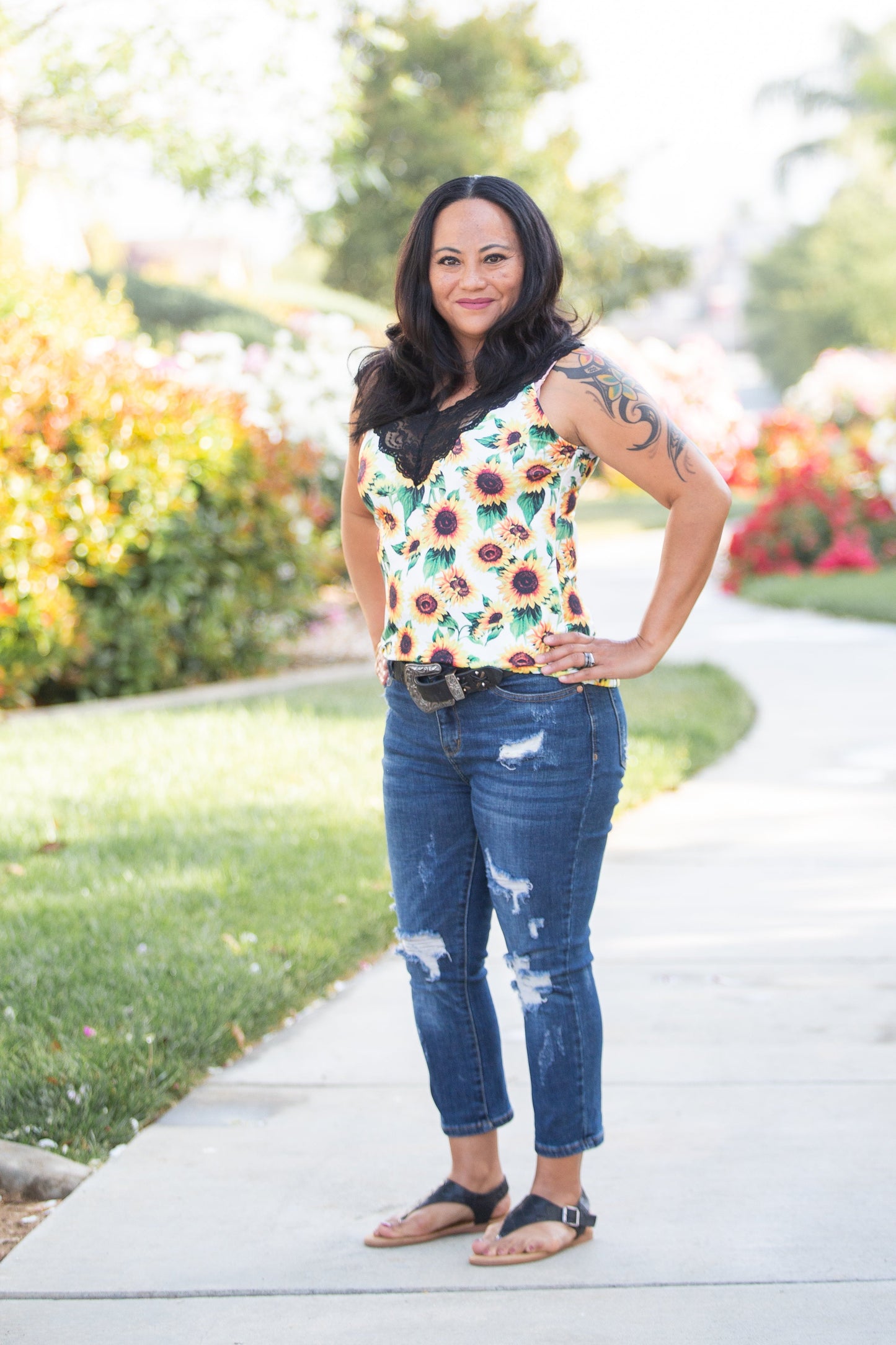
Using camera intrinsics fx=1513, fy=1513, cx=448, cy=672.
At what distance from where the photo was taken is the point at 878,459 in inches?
568

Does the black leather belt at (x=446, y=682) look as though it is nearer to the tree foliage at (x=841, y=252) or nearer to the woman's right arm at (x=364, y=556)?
the woman's right arm at (x=364, y=556)

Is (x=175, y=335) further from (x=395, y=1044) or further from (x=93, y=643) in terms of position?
(x=395, y=1044)

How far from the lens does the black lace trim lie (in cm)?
250

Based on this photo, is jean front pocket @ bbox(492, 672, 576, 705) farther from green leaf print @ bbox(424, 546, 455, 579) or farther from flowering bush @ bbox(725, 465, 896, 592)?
flowering bush @ bbox(725, 465, 896, 592)

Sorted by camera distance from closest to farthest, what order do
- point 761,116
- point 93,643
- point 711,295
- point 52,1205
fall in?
point 52,1205 < point 93,643 < point 761,116 < point 711,295

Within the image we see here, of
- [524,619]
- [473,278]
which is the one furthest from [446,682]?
[473,278]

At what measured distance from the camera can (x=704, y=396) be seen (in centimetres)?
2325

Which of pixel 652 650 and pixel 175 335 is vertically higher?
pixel 175 335

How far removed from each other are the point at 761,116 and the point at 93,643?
58425 millimetres

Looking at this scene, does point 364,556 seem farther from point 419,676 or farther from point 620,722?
point 620,722

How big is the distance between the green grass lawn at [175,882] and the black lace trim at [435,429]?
159 cm

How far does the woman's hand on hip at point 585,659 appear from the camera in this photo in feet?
8.16

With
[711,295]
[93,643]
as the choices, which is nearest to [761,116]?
[93,643]

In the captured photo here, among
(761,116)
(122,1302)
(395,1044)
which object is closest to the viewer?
(122,1302)
